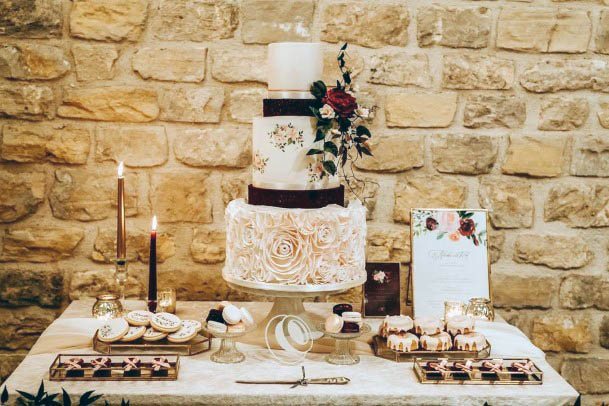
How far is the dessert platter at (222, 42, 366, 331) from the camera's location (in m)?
1.69

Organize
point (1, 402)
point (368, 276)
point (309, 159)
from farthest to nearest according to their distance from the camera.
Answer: point (368, 276), point (309, 159), point (1, 402)

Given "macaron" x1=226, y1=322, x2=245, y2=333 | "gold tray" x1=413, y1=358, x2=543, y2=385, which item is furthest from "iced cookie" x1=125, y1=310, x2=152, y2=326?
"gold tray" x1=413, y1=358, x2=543, y2=385

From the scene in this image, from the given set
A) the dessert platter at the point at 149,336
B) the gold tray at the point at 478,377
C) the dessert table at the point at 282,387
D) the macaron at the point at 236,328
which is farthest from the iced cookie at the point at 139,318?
the gold tray at the point at 478,377

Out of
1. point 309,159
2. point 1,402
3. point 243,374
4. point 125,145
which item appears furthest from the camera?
point 125,145

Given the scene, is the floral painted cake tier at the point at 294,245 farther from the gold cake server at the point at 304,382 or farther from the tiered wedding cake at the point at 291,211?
the gold cake server at the point at 304,382

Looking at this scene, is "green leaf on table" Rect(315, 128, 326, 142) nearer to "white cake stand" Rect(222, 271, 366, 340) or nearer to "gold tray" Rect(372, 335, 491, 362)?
"white cake stand" Rect(222, 271, 366, 340)

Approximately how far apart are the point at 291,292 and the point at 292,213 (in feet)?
0.61

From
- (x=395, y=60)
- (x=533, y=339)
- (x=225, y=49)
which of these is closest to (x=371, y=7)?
(x=395, y=60)

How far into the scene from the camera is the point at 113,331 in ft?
5.66

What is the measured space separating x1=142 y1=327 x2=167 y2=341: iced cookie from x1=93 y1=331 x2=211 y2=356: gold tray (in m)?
0.01

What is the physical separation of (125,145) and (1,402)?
3.09 feet

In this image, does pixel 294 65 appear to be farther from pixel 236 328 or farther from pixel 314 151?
pixel 236 328

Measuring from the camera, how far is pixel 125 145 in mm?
2219

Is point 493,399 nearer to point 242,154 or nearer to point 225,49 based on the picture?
point 242,154
